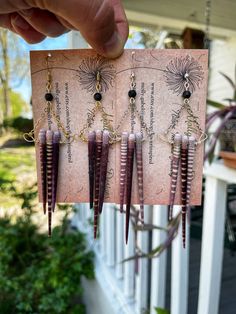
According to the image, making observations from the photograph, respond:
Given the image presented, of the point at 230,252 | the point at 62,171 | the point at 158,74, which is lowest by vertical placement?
the point at 230,252

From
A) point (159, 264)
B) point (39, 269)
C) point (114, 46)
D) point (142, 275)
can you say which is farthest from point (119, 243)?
point (114, 46)

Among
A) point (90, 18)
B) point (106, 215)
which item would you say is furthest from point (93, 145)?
point (106, 215)

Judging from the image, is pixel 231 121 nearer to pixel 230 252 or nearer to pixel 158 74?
pixel 158 74

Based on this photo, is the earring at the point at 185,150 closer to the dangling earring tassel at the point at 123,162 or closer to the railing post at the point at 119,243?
the dangling earring tassel at the point at 123,162

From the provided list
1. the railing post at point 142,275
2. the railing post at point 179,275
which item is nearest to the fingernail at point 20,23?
the railing post at point 179,275

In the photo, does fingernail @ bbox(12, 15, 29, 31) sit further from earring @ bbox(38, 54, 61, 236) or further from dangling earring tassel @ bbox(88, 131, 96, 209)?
dangling earring tassel @ bbox(88, 131, 96, 209)

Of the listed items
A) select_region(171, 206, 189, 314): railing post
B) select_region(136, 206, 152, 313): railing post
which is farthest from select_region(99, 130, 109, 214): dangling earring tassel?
select_region(136, 206, 152, 313): railing post
